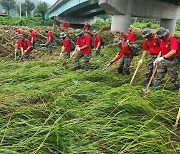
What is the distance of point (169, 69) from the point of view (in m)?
5.27

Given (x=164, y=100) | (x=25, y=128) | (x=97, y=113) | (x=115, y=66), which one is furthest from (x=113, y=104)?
(x=115, y=66)

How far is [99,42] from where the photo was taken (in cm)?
1045

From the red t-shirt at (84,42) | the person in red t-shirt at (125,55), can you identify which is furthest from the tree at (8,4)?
the person in red t-shirt at (125,55)

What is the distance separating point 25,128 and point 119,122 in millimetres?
1142

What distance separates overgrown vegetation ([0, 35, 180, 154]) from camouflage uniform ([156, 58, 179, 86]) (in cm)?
23

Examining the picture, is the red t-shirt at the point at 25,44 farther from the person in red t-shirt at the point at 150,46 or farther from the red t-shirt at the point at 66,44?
the person in red t-shirt at the point at 150,46

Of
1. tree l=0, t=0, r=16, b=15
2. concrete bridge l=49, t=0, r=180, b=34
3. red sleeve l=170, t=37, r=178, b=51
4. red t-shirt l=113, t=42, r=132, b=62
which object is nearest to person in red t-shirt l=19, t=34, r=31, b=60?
red t-shirt l=113, t=42, r=132, b=62

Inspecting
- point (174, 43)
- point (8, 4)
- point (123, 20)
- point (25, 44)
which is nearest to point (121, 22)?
point (123, 20)

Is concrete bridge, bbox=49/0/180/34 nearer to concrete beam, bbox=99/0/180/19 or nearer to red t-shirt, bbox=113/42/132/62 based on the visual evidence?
concrete beam, bbox=99/0/180/19

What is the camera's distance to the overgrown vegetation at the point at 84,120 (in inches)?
108

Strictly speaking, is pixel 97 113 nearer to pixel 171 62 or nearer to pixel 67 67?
pixel 171 62

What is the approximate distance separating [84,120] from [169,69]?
8.57ft

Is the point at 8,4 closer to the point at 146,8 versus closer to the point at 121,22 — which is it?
the point at 146,8

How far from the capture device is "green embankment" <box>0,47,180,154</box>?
9.00 feet
